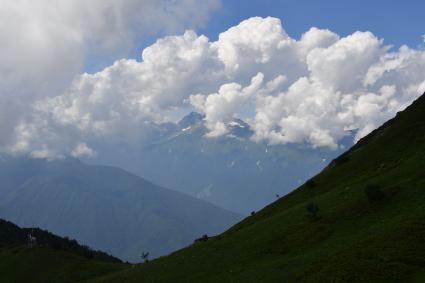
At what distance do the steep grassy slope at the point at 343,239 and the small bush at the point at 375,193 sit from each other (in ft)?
1.47

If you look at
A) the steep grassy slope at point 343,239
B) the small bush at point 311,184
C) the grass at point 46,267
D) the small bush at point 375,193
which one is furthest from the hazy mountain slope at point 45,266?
the small bush at point 375,193

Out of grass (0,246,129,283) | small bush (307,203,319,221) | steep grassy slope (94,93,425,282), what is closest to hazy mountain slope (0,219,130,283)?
grass (0,246,129,283)

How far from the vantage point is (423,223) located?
3728cm

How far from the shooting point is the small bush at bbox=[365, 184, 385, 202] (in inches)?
1847

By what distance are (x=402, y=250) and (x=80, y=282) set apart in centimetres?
5535

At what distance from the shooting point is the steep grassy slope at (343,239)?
34.4 metres

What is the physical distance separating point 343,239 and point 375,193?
7.87 m

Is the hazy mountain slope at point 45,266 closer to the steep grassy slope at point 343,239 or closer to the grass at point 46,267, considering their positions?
the grass at point 46,267

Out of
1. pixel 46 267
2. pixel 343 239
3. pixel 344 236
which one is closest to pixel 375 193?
pixel 344 236

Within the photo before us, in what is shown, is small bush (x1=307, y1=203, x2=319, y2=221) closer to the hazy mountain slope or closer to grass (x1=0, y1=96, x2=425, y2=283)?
grass (x1=0, y1=96, x2=425, y2=283)

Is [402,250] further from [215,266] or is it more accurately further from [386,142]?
[386,142]

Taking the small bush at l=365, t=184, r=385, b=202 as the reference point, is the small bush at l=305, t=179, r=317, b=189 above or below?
above

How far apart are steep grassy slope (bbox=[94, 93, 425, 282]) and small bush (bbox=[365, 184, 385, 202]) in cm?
45

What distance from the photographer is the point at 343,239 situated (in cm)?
4138
